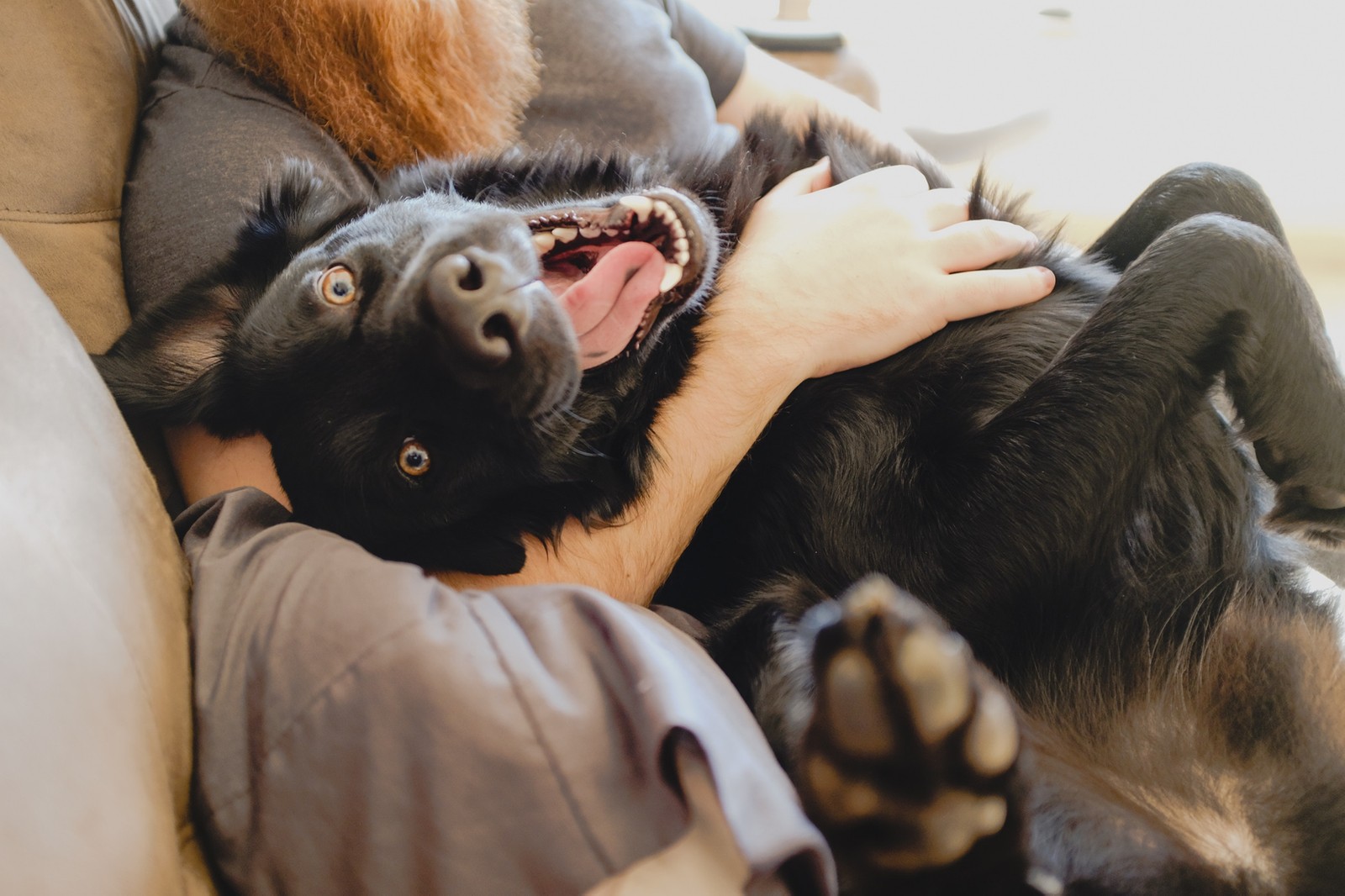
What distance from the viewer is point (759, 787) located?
78 centimetres

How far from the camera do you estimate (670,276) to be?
1.45 meters

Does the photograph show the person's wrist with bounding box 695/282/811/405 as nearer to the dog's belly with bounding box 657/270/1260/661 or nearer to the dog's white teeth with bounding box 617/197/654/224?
the dog's belly with bounding box 657/270/1260/661

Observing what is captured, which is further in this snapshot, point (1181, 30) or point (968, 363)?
point (1181, 30)

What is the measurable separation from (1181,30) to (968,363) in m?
2.92

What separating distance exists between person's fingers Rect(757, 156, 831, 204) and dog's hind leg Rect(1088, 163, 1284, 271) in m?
0.58

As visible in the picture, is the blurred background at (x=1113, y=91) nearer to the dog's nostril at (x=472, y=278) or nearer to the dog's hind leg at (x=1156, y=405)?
the dog's hind leg at (x=1156, y=405)

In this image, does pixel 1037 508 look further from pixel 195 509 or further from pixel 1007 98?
pixel 1007 98

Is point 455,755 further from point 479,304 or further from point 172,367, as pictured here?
point 172,367

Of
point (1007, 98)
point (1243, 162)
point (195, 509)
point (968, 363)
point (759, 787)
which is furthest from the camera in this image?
point (1007, 98)

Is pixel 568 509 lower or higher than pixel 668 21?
lower

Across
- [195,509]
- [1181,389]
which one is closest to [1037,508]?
[1181,389]

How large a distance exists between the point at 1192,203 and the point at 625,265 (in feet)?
3.50

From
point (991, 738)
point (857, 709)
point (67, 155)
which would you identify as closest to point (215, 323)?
point (67, 155)

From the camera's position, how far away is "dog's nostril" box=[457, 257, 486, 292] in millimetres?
1202
